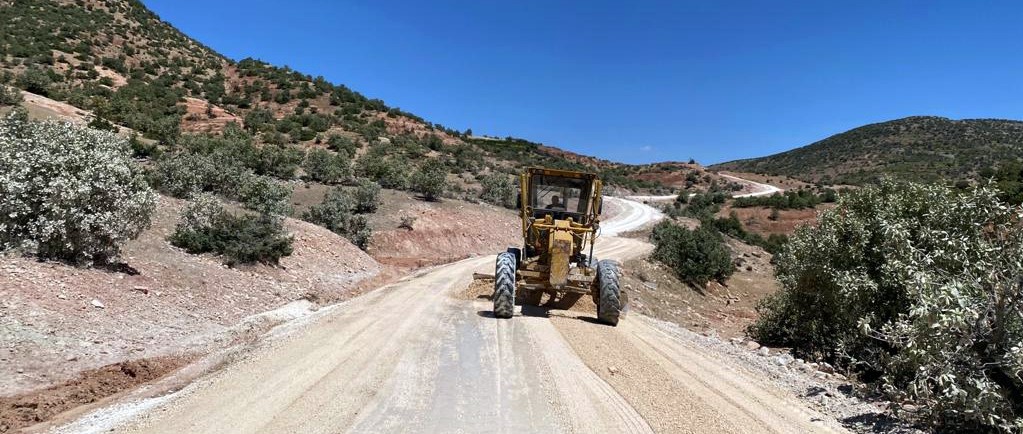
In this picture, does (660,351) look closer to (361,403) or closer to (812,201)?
(361,403)

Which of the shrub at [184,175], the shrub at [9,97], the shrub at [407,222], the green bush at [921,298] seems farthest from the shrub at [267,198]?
the shrub at [9,97]

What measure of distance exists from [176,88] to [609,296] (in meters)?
57.7

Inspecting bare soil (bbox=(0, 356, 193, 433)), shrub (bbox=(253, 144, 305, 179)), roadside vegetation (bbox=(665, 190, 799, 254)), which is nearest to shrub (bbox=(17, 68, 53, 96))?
shrub (bbox=(253, 144, 305, 179))

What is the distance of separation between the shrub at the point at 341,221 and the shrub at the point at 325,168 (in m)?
8.61

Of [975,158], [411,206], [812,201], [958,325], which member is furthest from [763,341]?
[975,158]

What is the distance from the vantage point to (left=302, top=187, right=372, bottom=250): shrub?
22328mm

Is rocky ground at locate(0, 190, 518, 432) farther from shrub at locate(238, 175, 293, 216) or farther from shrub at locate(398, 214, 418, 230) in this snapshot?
shrub at locate(398, 214, 418, 230)

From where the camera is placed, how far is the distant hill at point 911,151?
240 feet

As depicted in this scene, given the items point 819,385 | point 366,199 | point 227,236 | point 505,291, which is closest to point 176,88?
point 366,199

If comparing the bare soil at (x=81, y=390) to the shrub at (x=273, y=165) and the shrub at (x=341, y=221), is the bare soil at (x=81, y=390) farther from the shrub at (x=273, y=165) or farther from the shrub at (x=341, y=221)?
the shrub at (x=273, y=165)

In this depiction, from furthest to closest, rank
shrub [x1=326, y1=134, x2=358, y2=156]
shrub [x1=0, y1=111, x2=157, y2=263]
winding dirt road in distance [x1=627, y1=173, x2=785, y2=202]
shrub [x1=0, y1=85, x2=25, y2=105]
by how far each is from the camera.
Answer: winding dirt road in distance [x1=627, y1=173, x2=785, y2=202] → shrub [x1=326, y1=134, x2=358, y2=156] → shrub [x1=0, y1=85, x2=25, y2=105] → shrub [x1=0, y1=111, x2=157, y2=263]

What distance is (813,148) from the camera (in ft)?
415

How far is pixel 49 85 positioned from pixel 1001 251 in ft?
168

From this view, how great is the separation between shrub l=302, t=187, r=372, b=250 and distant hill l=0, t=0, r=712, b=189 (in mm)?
14485
